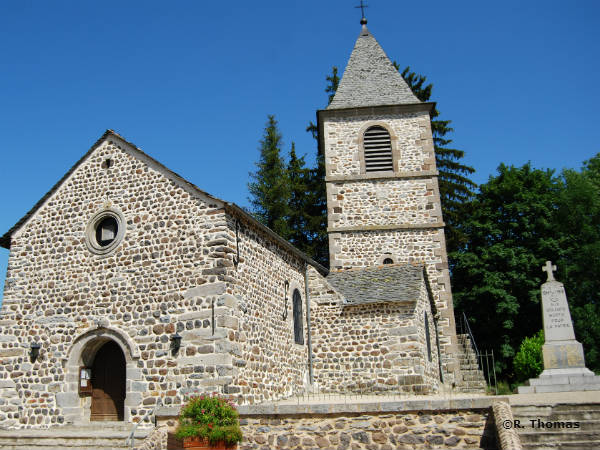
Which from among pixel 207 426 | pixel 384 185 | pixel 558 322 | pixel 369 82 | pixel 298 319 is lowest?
pixel 207 426

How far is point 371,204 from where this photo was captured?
68.7 ft

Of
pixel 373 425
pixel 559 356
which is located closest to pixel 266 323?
pixel 373 425

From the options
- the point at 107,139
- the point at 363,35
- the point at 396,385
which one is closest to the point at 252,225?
the point at 107,139

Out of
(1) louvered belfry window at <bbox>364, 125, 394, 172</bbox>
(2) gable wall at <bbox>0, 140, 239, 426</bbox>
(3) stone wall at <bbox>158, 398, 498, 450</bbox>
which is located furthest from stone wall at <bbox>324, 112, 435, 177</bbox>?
(3) stone wall at <bbox>158, 398, 498, 450</bbox>

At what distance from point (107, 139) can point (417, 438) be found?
1068 cm

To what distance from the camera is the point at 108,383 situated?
40.1 ft

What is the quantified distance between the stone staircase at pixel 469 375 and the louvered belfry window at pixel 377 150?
26.9 feet

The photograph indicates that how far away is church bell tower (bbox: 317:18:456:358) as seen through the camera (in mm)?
20203

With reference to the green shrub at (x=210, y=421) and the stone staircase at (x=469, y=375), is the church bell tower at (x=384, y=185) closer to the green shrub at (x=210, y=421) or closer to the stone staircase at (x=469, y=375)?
the stone staircase at (x=469, y=375)

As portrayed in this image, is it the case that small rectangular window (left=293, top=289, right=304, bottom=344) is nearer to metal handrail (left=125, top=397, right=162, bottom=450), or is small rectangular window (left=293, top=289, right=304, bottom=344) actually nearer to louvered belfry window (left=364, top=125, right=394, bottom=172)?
metal handrail (left=125, top=397, right=162, bottom=450)

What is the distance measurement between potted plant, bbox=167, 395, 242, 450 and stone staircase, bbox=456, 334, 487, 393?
11171 mm

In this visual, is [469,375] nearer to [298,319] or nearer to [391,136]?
[298,319]

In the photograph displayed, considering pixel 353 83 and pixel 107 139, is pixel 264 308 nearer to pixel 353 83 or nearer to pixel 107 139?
pixel 107 139

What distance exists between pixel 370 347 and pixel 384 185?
8.07 meters
